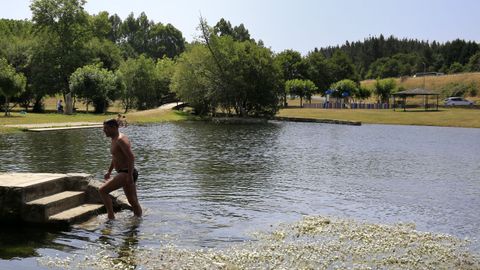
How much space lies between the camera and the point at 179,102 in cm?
9662

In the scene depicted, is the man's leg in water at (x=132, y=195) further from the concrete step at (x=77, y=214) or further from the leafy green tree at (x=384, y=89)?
Answer: the leafy green tree at (x=384, y=89)

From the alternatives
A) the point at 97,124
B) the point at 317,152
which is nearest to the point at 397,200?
the point at 317,152

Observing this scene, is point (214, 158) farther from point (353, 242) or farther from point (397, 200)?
point (353, 242)

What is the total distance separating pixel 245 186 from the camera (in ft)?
70.0

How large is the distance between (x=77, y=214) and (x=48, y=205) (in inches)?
31.7

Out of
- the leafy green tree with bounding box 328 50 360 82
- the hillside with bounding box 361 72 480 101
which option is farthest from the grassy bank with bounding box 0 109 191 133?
the hillside with bounding box 361 72 480 101

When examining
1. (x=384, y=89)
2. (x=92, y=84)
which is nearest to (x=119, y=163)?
(x=92, y=84)

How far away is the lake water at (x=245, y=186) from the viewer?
42.8 feet

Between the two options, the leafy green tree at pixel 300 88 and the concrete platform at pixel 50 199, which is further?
the leafy green tree at pixel 300 88

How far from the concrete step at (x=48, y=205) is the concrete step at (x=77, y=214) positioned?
165 millimetres

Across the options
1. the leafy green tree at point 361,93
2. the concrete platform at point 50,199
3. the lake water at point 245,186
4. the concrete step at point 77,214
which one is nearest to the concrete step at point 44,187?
the concrete platform at point 50,199

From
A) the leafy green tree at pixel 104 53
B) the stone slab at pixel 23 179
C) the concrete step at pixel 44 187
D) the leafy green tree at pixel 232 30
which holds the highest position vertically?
the leafy green tree at pixel 232 30

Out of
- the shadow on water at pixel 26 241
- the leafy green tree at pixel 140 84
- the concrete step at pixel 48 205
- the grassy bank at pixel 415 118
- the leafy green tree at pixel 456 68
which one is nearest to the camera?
the shadow on water at pixel 26 241

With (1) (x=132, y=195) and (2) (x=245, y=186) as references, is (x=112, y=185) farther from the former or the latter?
(2) (x=245, y=186)
